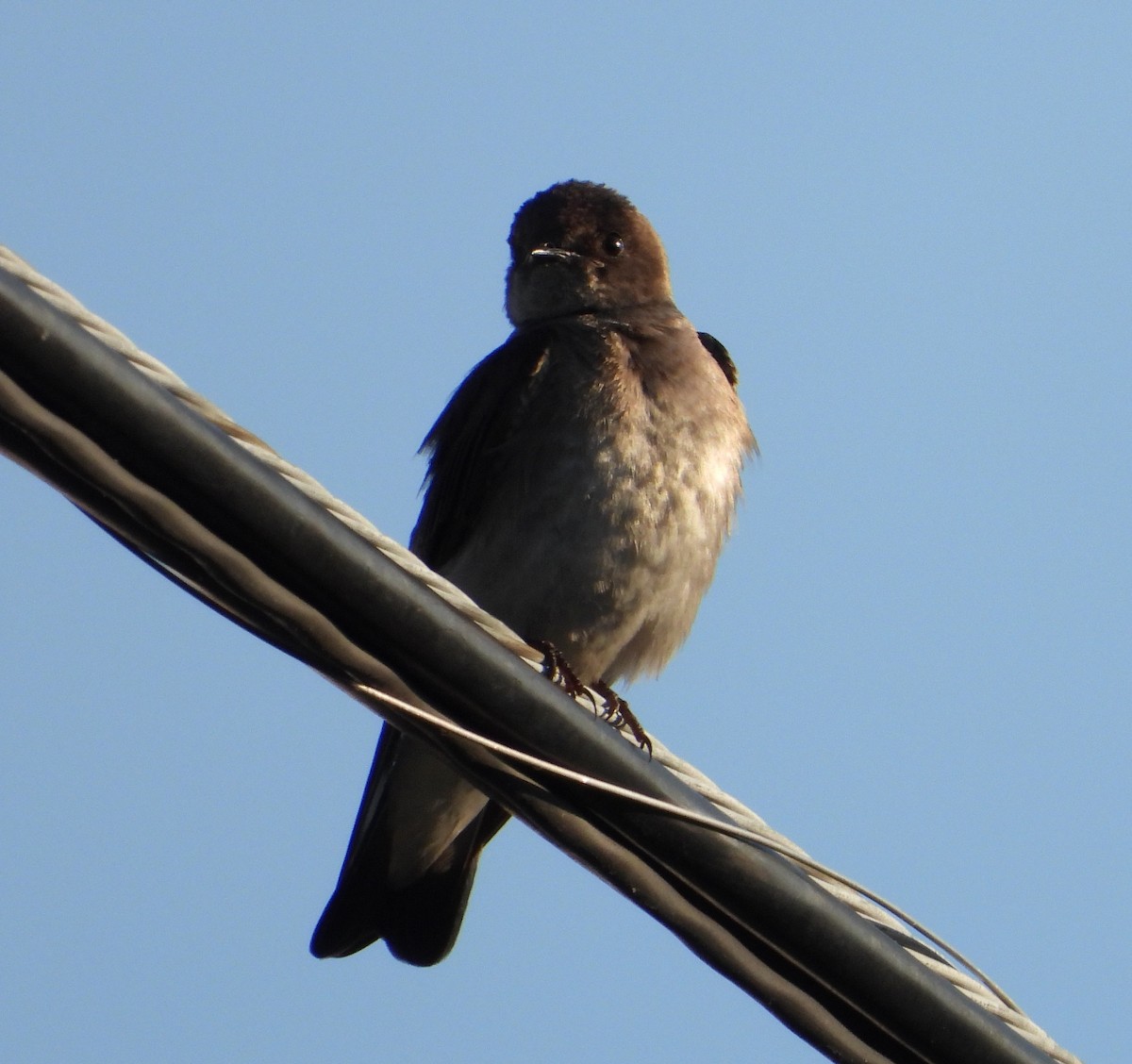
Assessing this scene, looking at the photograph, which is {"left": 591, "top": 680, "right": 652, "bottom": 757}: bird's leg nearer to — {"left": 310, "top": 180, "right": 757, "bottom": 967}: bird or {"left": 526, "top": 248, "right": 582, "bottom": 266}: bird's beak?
{"left": 310, "top": 180, "right": 757, "bottom": 967}: bird

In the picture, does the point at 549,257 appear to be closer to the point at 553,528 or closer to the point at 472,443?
the point at 472,443

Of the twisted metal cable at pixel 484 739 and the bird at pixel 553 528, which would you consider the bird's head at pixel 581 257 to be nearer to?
the bird at pixel 553 528

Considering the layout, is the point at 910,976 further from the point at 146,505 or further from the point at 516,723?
the point at 146,505

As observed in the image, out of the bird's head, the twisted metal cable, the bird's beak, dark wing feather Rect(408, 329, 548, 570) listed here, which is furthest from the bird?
the twisted metal cable

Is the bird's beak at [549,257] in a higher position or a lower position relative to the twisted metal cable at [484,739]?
higher

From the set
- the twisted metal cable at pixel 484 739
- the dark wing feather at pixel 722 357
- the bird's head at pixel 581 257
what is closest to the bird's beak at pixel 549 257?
the bird's head at pixel 581 257

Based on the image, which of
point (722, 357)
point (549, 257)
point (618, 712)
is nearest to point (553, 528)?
point (618, 712)
